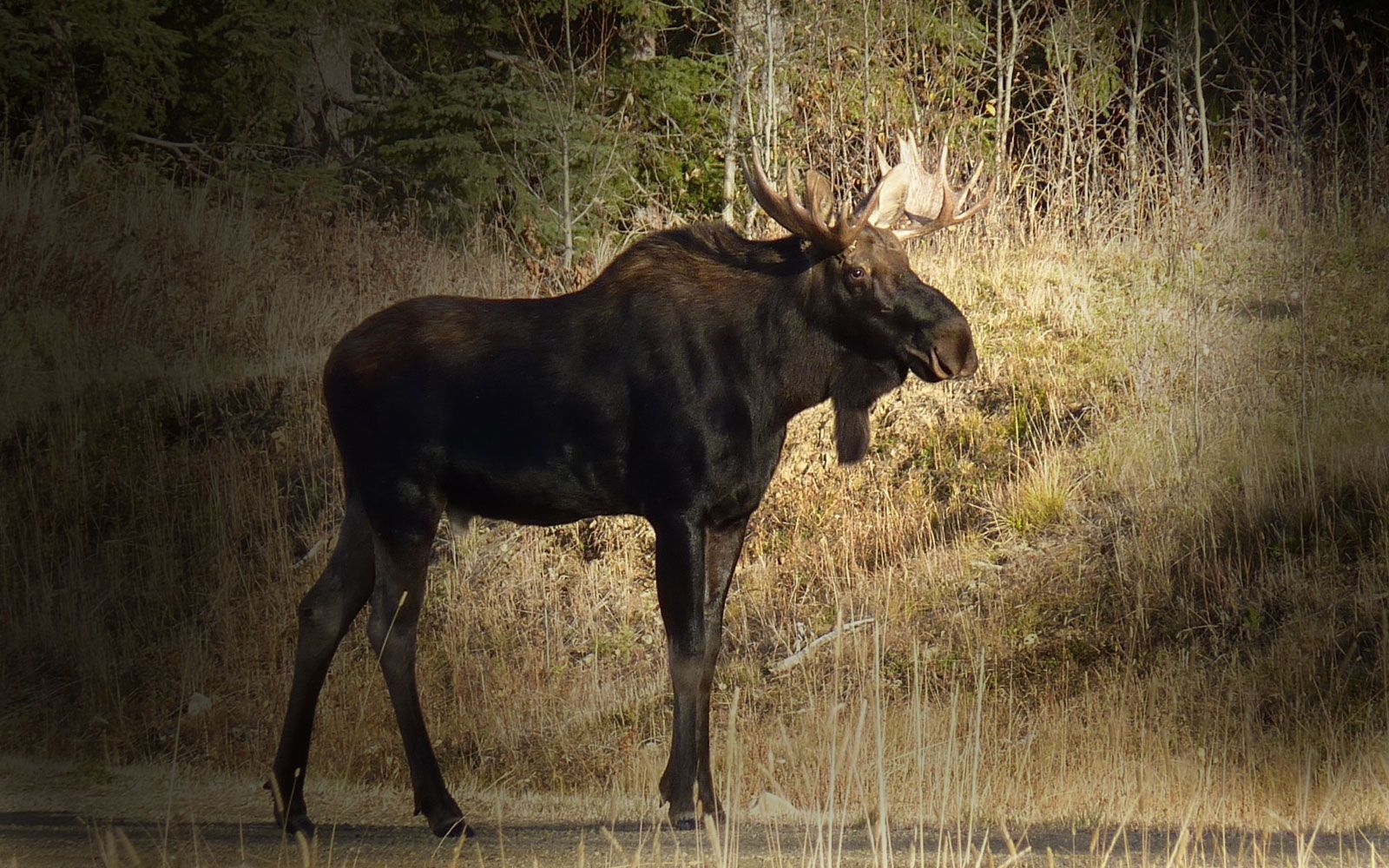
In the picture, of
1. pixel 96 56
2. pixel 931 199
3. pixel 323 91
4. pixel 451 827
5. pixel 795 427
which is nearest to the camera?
pixel 451 827

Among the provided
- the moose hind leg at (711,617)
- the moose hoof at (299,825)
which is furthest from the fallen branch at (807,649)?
the moose hoof at (299,825)

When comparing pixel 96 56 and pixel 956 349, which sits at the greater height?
pixel 96 56

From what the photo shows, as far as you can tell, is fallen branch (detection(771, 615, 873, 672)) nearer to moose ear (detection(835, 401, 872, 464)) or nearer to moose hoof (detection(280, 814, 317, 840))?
moose ear (detection(835, 401, 872, 464))

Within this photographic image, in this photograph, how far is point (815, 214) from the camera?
18.6 feet

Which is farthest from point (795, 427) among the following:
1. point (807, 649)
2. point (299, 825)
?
point (299, 825)

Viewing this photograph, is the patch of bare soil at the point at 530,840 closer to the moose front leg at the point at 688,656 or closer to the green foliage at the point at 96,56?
the moose front leg at the point at 688,656

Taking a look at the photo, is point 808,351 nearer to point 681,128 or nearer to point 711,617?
point 711,617

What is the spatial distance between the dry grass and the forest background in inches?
1.2

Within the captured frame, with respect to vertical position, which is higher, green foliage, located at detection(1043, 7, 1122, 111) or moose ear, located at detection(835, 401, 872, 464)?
green foliage, located at detection(1043, 7, 1122, 111)

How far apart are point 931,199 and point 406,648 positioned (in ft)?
8.61

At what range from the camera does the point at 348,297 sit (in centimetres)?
1157

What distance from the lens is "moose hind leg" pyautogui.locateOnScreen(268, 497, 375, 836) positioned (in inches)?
215

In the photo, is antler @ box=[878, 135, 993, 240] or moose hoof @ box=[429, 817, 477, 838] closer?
moose hoof @ box=[429, 817, 477, 838]

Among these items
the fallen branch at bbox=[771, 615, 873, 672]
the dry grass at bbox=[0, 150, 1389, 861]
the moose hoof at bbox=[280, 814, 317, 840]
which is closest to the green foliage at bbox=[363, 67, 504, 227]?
the dry grass at bbox=[0, 150, 1389, 861]
